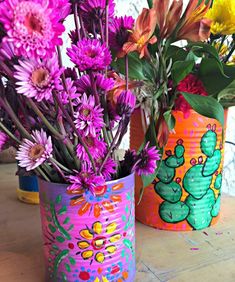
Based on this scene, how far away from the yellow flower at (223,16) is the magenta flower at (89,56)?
197 mm

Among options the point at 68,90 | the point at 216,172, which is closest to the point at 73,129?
the point at 68,90

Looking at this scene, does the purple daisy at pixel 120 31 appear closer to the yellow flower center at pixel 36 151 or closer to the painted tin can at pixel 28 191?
the yellow flower center at pixel 36 151

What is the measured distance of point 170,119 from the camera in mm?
430

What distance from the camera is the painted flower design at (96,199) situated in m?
0.34

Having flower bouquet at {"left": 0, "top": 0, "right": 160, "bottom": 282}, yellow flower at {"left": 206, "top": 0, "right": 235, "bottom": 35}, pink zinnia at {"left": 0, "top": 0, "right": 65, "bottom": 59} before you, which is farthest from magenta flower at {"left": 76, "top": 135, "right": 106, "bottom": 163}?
yellow flower at {"left": 206, "top": 0, "right": 235, "bottom": 35}

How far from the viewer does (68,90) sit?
11.9 inches

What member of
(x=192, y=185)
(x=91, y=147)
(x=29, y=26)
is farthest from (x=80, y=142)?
(x=192, y=185)

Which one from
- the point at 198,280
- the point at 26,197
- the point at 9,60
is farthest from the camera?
the point at 26,197

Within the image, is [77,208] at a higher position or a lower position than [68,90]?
lower

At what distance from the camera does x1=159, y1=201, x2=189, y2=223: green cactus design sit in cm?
49

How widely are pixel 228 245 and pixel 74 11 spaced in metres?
0.34

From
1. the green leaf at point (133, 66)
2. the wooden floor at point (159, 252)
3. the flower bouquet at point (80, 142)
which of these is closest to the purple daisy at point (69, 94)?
the flower bouquet at point (80, 142)

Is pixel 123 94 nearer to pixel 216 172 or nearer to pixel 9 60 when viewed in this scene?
pixel 9 60

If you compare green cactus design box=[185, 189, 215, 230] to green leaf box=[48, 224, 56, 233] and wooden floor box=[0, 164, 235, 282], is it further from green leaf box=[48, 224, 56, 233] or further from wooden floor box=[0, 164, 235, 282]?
green leaf box=[48, 224, 56, 233]
